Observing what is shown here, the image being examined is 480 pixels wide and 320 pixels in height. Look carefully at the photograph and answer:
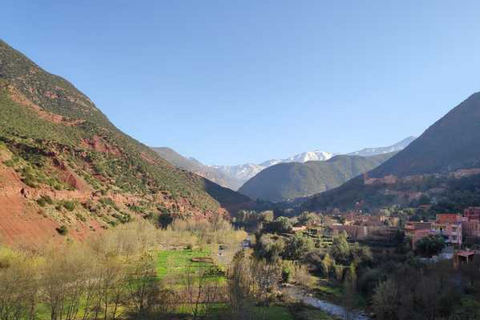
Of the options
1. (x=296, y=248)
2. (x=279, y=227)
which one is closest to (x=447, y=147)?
(x=279, y=227)

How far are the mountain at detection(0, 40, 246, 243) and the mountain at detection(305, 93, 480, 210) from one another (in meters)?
50.1

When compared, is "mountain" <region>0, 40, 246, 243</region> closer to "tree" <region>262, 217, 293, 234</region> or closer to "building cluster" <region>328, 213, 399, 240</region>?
"tree" <region>262, 217, 293, 234</region>

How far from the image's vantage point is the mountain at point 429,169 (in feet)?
387

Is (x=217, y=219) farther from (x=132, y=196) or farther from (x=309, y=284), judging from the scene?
(x=309, y=284)

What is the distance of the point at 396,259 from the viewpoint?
168ft

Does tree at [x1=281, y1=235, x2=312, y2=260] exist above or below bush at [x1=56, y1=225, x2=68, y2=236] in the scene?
below

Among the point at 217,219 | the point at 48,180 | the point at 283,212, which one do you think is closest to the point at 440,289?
the point at 48,180

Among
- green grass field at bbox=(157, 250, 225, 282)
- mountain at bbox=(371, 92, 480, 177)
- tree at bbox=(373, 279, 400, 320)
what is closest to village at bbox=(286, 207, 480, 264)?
tree at bbox=(373, 279, 400, 320)

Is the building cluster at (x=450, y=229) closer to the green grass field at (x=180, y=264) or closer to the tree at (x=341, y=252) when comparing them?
the tree at (x=341, y=252)

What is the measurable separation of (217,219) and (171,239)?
94.7ft

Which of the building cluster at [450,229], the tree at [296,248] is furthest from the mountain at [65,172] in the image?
the building cluster at [450,229]

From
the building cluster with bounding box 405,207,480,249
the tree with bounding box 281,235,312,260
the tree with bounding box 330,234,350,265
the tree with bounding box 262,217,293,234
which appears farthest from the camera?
the tree with bounding box 262,217,293,234

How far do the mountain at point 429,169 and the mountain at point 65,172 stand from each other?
5011 cm

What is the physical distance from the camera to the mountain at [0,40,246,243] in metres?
53.3
